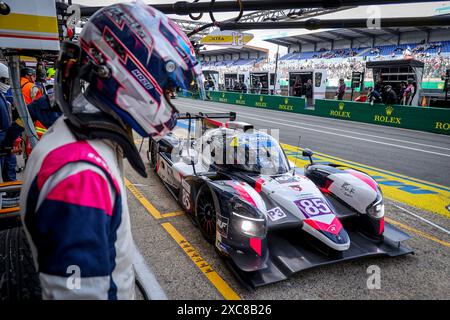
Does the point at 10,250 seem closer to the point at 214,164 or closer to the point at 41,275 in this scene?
the point at 41,275

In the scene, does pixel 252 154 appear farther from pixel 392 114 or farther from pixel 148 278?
pixel 392 114

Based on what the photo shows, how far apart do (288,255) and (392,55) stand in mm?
33648

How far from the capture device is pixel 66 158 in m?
0.95

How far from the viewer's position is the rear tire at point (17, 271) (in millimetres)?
1372

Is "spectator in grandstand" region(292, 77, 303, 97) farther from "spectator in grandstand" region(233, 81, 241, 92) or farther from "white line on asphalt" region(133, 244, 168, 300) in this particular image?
"white line on asphalt" region(133, 244, 168, 300)

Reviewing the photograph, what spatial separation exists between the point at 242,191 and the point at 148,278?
3.84 feet

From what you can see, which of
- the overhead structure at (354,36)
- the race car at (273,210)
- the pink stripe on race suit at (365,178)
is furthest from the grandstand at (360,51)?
the race car at (273,210)

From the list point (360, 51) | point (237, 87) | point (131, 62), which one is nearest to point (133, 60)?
point (131, 62)

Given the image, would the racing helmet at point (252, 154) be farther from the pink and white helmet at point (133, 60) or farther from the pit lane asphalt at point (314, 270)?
the pink and white helmet at point (133, 60)

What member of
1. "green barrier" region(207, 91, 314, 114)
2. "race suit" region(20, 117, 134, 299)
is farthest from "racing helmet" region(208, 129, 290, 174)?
"green barrier" region(207, 91, 314, 114)

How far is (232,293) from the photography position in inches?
107

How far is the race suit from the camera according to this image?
2.90 feet
